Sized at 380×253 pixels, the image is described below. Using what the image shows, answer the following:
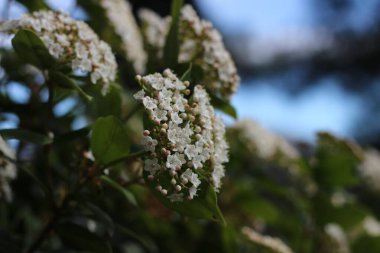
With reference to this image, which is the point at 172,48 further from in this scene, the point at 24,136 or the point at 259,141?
the point at 259,141

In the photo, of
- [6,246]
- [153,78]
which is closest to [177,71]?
[153,78]

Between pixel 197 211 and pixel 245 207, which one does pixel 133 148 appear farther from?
pixel 245 207

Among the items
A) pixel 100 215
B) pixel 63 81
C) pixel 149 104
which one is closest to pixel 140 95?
pixel 149 104

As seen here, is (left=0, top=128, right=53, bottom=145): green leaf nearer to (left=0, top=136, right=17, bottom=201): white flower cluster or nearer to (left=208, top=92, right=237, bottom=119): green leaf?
(left=0, top=136, right=17, bottom=201): white flower cluster

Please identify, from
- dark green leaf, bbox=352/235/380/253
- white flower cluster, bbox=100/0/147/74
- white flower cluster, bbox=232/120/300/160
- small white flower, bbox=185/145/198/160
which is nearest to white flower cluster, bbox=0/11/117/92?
small white flower, bbox=185/145/198/160

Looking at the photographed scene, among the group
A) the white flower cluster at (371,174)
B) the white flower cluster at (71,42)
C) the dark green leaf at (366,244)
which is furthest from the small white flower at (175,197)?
the white flower cluster at (371,174)

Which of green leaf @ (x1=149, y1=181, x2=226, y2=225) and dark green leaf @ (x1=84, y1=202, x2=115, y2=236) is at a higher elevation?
green leaf @ (x1=149, y1=181, x2=226, y2=225)
